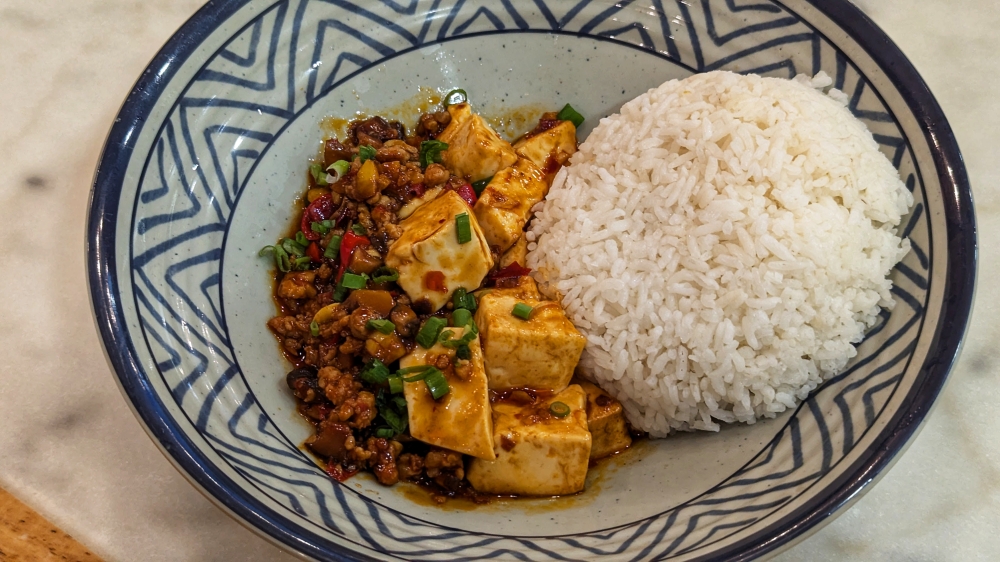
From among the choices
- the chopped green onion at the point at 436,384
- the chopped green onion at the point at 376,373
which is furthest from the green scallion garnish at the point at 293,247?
the chopped green onion at the point at 436,384

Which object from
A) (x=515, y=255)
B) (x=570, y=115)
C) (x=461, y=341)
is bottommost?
(x=461, y=341)

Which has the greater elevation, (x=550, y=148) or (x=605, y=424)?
(x=550, y=148)

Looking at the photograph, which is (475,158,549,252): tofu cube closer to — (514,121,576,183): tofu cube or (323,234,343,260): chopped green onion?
(514,121,576,183): tofu cube

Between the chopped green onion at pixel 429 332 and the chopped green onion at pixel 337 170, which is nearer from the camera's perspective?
the chopped green onion at pixel 429 332

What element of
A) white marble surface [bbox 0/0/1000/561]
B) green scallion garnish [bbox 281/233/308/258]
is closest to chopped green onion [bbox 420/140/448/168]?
green scallion garnish [bbox 281/233/308/258]

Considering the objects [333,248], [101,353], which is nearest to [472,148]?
[333,248]

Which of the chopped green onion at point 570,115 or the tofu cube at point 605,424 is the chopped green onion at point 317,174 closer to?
the chopped green onion at point 570,115

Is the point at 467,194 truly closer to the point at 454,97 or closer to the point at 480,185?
the point at 480,185

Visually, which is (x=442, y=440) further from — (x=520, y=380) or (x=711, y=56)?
(x=711, y=56)
